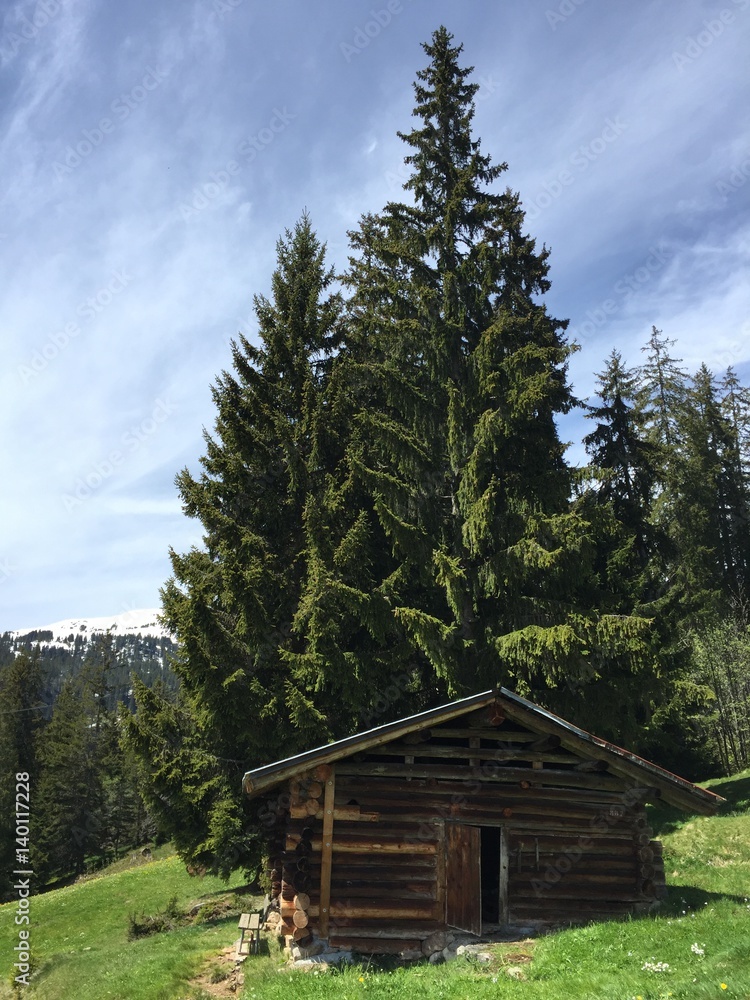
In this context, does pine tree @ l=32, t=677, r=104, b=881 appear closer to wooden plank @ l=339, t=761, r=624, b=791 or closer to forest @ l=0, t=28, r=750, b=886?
forest @ l=0, t=28, r=750, b=886

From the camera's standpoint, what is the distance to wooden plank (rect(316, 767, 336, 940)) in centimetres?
1266

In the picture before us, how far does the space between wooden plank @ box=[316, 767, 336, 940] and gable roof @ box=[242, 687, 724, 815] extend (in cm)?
60

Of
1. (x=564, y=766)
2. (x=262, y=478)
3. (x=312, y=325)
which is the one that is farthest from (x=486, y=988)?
(x=312, y=325)

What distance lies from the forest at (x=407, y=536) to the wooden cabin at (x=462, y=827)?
9.21 ft

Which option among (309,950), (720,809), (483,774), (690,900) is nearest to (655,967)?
(483,774)

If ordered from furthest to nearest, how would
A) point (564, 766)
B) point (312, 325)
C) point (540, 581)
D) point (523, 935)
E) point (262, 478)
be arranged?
point (312, 325)
point (262, 478)
point (540, 581)
point (564, 766)
point (523, 935)

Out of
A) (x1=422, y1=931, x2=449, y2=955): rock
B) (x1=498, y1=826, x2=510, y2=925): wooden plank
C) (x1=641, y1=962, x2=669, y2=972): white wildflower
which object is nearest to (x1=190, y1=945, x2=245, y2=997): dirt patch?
(x1=422, y1=931, x2=449, y2=955): rock

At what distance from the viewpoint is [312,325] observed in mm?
21688

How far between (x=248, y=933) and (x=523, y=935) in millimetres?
5526

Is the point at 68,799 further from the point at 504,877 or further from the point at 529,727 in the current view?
the point at 529,727

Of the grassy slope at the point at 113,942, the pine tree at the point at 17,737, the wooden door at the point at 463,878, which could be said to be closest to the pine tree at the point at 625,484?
the wooden door at the point at 463,878

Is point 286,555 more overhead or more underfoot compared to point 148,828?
more overhead

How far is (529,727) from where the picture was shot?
13.5 m

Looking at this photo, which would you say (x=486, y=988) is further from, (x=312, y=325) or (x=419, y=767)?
(x=312, y=325)
